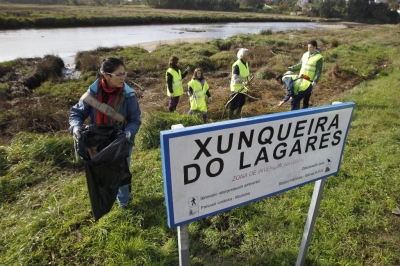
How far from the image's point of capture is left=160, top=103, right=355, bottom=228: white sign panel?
1.33 m

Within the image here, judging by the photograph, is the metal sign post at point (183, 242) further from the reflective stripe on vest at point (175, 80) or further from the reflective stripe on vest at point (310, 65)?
the reflective stripe on vest at point (310, 65)

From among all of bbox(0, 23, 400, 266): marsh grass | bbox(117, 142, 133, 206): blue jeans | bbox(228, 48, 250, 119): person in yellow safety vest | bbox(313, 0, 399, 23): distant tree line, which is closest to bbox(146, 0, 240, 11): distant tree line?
bbox(313, 0, 399, 23): distant tree line

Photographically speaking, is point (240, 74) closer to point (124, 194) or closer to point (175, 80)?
point (175, 80)

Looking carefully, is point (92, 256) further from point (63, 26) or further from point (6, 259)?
point (63, 26)

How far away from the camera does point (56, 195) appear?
347cm

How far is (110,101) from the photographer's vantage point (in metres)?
2.65

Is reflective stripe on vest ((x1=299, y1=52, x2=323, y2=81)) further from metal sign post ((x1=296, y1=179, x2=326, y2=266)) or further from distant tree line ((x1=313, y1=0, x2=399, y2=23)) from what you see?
distant tree line ((x1=313, y1=0, x2=399, y2=23))

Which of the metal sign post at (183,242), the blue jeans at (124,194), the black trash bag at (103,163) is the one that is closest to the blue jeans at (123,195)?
the blue jeans at (124,194)

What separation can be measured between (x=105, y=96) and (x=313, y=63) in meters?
5.19

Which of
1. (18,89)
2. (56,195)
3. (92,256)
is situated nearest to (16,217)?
(56,195)

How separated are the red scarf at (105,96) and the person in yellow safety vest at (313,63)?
15.7ft

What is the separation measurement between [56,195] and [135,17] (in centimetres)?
4689

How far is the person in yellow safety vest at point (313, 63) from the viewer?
236 inches

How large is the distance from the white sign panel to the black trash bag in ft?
4.02
